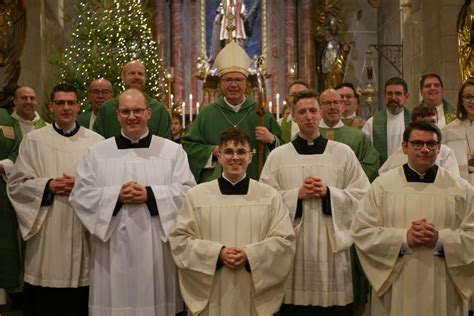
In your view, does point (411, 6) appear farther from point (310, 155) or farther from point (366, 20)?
point (310, 155)

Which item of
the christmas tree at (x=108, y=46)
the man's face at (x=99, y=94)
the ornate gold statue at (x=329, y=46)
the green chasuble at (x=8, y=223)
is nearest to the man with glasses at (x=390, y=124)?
the man's face at (x=99, y=94)

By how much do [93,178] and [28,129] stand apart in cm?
202

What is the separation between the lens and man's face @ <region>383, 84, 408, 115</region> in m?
7.18

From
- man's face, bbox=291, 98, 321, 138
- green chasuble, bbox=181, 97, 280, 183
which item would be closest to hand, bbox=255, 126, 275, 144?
green chasuble, bbox=181, 97, 280, 183

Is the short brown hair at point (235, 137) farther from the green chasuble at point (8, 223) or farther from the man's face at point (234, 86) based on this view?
the green chasuble at point (8, 223)

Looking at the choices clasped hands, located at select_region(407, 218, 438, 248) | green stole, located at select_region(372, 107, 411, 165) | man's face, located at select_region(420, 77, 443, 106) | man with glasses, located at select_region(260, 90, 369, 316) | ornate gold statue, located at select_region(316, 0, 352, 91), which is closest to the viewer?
clasped hands, located at select_region(407, 218, 438, 248)

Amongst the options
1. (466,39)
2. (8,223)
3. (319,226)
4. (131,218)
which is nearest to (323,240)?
(319,226)

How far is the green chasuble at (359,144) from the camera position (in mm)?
6316

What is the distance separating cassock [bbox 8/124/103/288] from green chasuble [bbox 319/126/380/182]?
85.9 inches

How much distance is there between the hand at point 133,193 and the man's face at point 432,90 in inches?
128

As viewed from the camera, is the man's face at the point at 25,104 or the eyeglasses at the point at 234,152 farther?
the man's face at the point at 25,104

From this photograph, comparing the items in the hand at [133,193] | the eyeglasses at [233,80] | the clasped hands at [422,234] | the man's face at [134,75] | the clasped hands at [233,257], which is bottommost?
the clasped hands at [233,257]

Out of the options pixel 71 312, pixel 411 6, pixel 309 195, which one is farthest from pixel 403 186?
pixel 411 6

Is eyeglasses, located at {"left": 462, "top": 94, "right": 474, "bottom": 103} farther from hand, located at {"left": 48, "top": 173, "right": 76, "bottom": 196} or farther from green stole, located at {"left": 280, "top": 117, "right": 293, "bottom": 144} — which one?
hand, located at {"left": 48, "top": 173, "right": 76, "bottom": 196}
